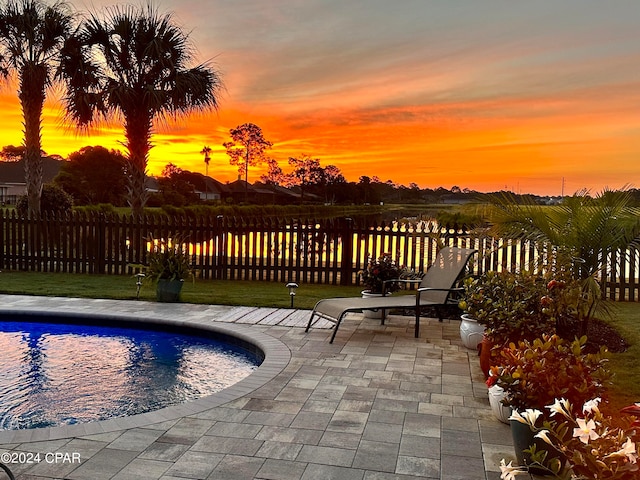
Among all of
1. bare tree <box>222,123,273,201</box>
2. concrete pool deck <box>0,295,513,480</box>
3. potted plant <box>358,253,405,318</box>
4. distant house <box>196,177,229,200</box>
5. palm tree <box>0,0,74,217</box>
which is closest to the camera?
concrete pool deck <box>0,295,513,480</box>

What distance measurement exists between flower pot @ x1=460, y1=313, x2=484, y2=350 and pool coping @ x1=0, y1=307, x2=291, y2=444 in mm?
1795

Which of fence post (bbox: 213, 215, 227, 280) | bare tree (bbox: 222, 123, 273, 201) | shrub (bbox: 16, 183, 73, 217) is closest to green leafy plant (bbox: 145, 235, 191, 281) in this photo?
fence post (bbox: 213, 215, 227, 280)

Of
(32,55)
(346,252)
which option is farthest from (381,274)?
(32,55)

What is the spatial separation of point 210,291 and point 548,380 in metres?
6.98

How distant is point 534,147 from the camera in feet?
40.2

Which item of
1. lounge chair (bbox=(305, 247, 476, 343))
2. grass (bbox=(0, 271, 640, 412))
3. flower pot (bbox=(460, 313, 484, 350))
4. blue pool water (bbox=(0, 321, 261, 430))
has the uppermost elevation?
lounge chair (bbox=(305, 247, 476, 343))

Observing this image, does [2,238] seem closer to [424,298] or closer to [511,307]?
[424,298]

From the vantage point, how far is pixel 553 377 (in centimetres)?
297

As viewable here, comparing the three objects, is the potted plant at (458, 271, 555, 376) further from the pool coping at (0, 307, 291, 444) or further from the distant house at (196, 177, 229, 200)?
the distant house at (196, 177, 229, 200)

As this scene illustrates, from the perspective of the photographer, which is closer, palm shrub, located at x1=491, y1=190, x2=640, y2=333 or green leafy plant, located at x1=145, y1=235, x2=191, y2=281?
palm shrub, located at x1=491, y1=190, x2=640, y2=333

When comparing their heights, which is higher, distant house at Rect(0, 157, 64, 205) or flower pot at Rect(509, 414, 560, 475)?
distant house at Rect(0, 157, 64, 205)

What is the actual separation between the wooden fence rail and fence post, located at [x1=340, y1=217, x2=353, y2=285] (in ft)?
0.06

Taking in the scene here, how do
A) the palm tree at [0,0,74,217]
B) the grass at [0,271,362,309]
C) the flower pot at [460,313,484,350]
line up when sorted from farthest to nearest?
the palm tree at [0,0,74,217]
the grass at [0,271,362,309]
the flower pot at [460,313,484,350]

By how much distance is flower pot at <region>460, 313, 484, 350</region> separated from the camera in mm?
5547
